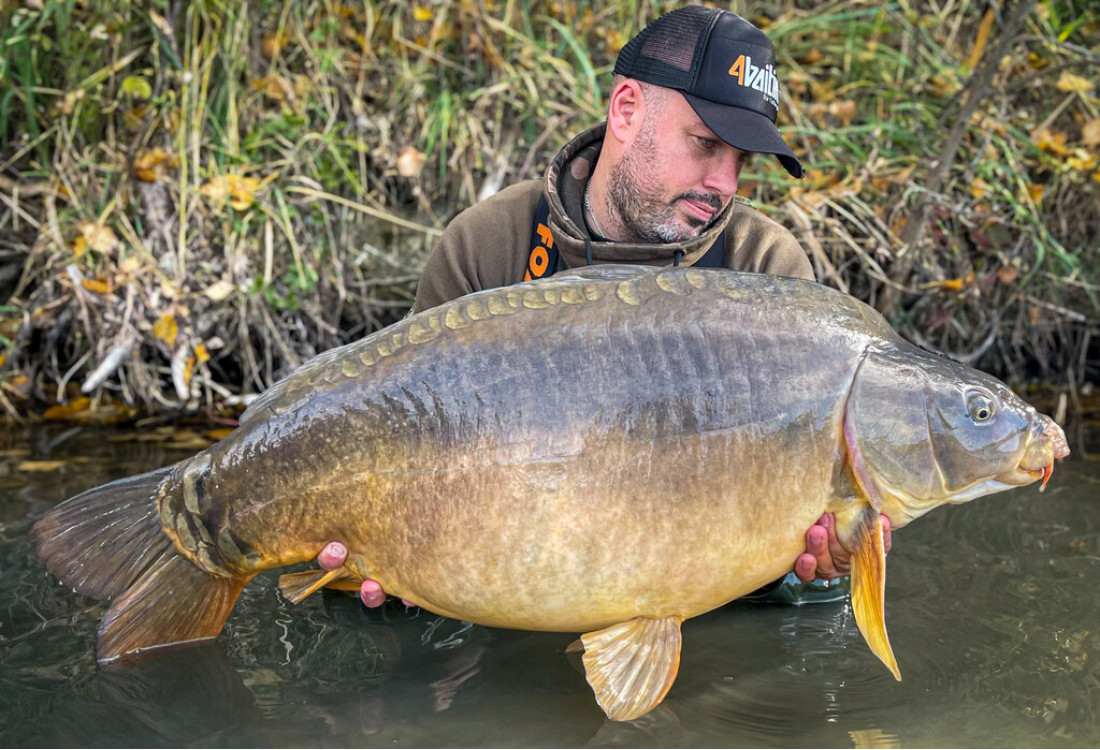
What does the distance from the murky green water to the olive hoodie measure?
2.58 ft

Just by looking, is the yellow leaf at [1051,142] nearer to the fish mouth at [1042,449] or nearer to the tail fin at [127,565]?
the fish mouth at [1042,449]

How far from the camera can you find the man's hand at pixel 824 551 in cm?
194

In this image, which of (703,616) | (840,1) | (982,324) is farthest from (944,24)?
(703,616)

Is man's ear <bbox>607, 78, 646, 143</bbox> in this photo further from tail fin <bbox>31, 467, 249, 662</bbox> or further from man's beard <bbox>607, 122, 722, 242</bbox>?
tail fin <bbox>31, 467, 249, 662</bbox>

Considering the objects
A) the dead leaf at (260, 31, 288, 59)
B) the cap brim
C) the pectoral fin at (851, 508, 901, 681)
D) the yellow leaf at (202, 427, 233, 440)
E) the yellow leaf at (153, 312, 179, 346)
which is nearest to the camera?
the pectoral fin at (851, 508, 901, 681)

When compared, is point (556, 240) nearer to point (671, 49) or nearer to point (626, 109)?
point (626, 109)

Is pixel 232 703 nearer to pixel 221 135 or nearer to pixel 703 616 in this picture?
pixel 703 616

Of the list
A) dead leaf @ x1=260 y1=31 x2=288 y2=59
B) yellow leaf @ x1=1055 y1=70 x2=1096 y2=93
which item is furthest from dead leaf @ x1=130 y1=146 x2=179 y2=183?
yellow leaf @ x1=1055 y1=70 x2=1096 y2=93

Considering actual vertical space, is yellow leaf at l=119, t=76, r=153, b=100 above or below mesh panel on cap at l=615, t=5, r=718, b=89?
below

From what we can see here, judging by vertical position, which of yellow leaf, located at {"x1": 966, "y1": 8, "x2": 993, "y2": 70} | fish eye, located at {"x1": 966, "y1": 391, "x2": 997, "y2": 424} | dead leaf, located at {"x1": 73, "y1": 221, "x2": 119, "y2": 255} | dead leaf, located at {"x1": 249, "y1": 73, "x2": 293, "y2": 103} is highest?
yellow leaf, located at {"x1": 966, "y1": 8, "x2": 993, "y2": 70}

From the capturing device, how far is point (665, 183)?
8.61ft

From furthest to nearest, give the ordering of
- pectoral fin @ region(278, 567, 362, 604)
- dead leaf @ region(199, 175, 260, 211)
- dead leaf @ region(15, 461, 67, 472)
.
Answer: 1. dead leaf @ region(199, 175, 260, 211)
2. dead leaf @ region(15, 461, 67, 472)
3. pectoral fin @ region(278, 567, 362, 604)

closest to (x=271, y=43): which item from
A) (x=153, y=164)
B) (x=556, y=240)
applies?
(x=153, y=164)

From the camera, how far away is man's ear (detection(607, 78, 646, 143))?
266 cm
